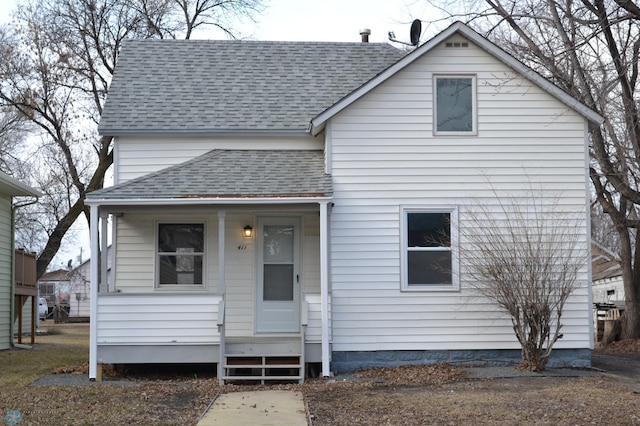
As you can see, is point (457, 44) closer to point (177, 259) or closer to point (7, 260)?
point (177, 259)

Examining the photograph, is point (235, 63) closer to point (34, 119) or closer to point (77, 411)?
point (77, 411)

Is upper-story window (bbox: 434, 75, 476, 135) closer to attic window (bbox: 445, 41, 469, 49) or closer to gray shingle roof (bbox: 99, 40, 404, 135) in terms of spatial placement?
attic window (bbox: 445, 41, 469, 49)

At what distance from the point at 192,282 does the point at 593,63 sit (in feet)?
31.8

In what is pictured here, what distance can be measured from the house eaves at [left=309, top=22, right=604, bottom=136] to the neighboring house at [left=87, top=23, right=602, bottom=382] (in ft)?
0.10

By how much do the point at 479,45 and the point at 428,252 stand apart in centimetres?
376

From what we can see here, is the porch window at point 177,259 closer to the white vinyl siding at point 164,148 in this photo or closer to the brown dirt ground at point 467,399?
the white vinyl siding at point 164,148

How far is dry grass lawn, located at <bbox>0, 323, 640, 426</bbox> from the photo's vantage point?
1041 cm

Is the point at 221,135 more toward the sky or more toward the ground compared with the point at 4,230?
more toward the sky

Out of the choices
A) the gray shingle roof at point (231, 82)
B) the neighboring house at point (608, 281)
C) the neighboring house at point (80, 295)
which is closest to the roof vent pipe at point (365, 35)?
the gray shingle roof at point (231, 82)

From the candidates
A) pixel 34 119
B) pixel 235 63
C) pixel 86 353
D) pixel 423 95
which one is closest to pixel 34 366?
pixel 86 353

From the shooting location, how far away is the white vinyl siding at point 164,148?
16.9 meters

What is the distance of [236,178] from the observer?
15484 millimetres

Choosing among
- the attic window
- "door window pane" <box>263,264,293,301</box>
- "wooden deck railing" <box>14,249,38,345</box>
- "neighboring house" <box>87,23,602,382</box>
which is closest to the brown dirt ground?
"neighboring house" <box>87,23,602,382</box>

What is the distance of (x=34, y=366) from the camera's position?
16906mm
